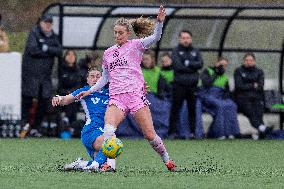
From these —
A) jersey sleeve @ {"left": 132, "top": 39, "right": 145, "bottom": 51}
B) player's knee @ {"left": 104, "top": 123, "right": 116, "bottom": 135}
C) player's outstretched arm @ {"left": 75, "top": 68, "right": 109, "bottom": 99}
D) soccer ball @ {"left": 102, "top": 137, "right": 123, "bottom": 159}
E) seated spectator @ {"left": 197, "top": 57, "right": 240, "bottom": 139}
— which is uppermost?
jersey sleeve @ {"left": 132, "top": 39, "right": 145, "bottom": 51}

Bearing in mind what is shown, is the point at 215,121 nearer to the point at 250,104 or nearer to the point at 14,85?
the point at 250,104

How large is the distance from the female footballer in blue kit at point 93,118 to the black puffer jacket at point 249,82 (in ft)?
30.9

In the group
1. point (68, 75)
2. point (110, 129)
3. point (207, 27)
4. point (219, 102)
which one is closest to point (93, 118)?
point (110, 129)

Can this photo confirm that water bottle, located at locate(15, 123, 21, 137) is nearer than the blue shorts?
No

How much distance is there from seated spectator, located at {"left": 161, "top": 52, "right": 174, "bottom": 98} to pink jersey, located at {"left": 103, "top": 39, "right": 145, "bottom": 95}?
938 centimetres

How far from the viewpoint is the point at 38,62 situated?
2308cm

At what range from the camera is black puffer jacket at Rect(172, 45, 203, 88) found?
22.5 metres

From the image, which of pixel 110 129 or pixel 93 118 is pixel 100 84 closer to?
pixel 93 118

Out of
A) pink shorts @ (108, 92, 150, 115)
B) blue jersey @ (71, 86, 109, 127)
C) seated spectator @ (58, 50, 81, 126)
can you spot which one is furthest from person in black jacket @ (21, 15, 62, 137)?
pink shorts @ (108, 92, 150, 115)

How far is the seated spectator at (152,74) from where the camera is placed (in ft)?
74.7

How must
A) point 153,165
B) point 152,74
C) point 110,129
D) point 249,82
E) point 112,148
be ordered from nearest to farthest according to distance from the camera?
point 112,148, point 110,129, point 153,165, point 152,74, point 249,82

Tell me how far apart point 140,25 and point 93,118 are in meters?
1.29

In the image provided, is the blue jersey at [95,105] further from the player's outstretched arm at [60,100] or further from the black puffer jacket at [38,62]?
the black puffer jacket at [38,62]

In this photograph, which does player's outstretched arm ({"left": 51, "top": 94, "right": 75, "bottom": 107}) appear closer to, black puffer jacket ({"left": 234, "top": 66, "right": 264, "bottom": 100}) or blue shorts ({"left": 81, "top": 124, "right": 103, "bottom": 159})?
blue shorts ({"left": 81, "top": 124, "right": 103, "bottom": 159})
